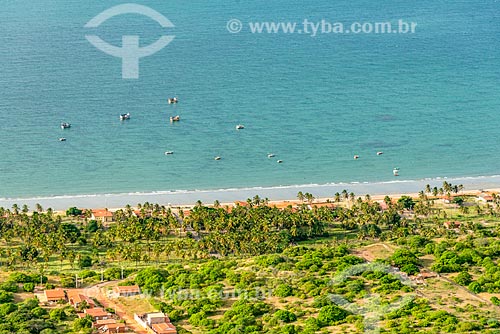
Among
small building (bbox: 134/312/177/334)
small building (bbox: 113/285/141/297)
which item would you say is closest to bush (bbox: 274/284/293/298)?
small building (bbox: 134/312/177/334)

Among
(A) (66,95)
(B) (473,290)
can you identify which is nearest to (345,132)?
(A) (66,95)

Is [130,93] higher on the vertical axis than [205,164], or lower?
higher

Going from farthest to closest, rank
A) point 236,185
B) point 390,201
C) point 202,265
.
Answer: point 236,185
point 390,201
point 202,265

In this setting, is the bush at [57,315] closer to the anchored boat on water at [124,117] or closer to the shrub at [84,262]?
the shrub at [84,262]

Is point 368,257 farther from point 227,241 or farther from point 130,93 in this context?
point 130,93

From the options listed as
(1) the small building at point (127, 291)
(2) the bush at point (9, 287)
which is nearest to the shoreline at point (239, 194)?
(2) the bush at point (9, 287)
